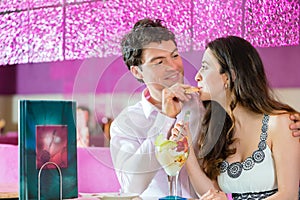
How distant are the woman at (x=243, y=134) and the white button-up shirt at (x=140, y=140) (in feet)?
0.20

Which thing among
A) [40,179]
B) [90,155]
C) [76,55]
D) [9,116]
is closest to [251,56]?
[40,179]

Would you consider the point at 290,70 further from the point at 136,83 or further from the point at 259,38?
the point at 136,83

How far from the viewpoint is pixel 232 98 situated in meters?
1.83

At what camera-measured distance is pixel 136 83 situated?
1.77 m

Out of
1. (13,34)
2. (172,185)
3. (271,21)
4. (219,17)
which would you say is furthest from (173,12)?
(13,34)

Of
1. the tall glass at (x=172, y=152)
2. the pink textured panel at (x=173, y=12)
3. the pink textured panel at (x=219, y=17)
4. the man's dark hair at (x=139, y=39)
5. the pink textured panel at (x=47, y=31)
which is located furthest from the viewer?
the pink textured panel at (x=47, y=31)

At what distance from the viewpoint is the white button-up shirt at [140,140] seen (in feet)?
5.75

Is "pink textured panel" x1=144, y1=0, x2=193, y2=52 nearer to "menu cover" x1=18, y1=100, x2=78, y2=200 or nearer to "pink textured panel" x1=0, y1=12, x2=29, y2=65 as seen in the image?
"menu cover" x1=18, y1=100, x2=78, y2=200

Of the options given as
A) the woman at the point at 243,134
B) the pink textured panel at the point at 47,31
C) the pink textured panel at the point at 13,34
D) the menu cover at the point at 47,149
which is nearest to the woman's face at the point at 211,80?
the woman at the point at 243,134

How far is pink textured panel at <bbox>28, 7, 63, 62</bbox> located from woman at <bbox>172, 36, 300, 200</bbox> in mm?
1771

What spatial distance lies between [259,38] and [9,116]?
352 cm

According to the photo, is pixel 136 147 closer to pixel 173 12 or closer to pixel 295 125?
pixel 295 125

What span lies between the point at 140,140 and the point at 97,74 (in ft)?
0.84

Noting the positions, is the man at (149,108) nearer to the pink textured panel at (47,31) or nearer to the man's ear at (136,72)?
the man's ear at (136,72)
